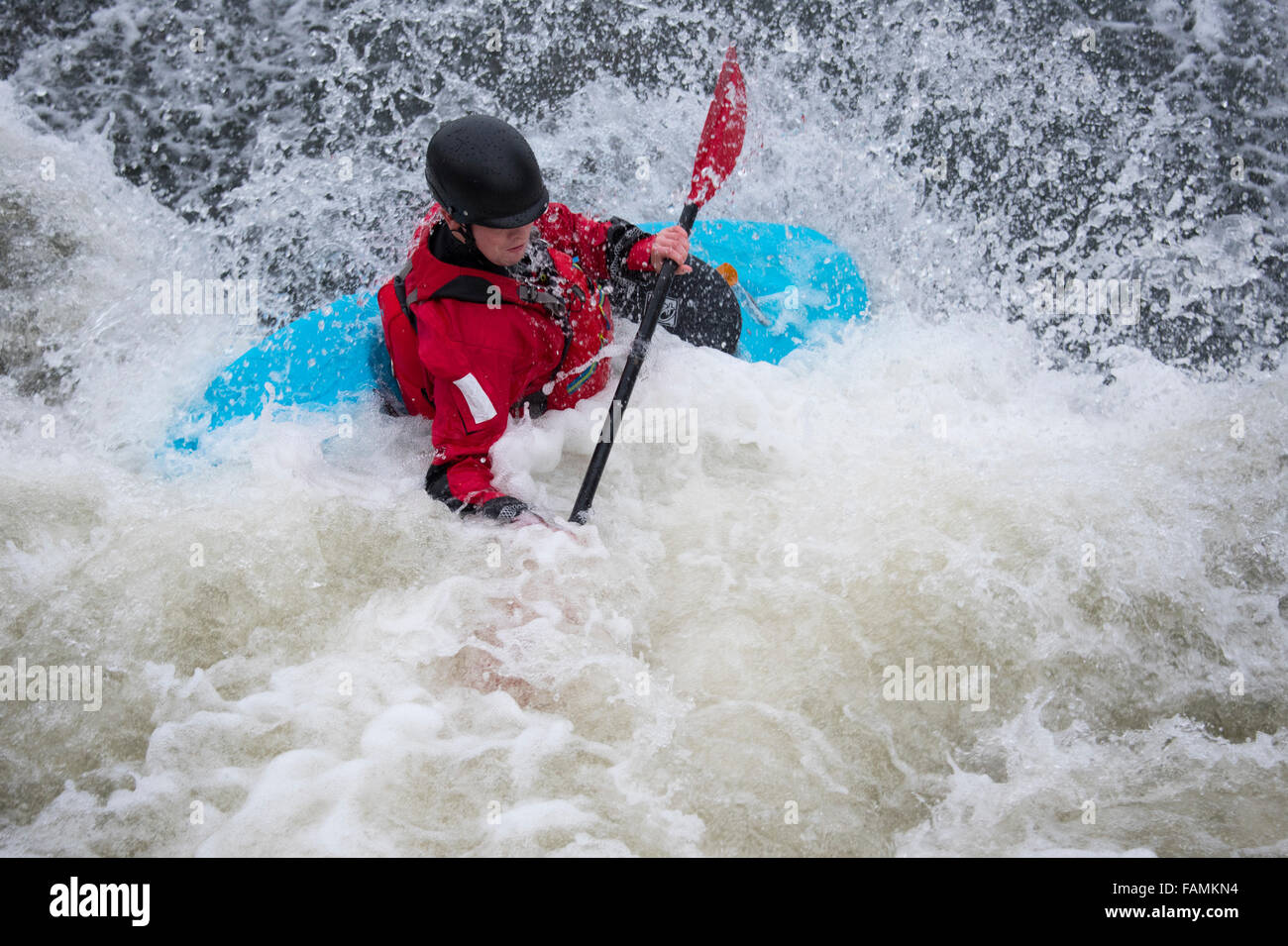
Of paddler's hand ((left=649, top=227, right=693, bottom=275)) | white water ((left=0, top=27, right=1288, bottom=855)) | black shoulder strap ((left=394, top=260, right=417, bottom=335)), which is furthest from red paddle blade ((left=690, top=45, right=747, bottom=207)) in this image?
black shoulder strap ((left=394, top=260, right=417, bottom=335))

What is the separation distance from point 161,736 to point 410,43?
11.6 ft

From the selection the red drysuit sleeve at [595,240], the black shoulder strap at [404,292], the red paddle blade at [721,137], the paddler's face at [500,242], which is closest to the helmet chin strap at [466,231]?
the paddler's face at [500,242]

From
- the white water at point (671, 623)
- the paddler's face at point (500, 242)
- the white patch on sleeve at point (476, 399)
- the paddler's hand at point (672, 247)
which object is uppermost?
the paddler's face at point (500, 242)

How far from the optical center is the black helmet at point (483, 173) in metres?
2.37

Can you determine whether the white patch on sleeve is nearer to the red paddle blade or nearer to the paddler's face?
the paddler's face

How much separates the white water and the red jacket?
226 mm

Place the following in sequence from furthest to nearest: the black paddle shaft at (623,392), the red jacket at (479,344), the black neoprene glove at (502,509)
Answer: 1. the black paddle shaft at (623,392)
2. the black neoprene glove at (502,509)
3. the red jacket at (479,344)

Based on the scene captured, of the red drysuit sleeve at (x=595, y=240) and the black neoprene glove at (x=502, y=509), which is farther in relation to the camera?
the red drysuit sleeve at (x=595, y=240)

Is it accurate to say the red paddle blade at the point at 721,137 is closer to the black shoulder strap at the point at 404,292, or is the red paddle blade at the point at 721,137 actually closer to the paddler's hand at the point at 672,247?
the paddler's hand at the point at 672,247

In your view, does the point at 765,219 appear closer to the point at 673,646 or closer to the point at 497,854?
the point at 673,646

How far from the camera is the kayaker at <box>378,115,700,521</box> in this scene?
2.41 m

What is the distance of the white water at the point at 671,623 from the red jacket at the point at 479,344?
0.74ft

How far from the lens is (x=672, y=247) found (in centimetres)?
307
